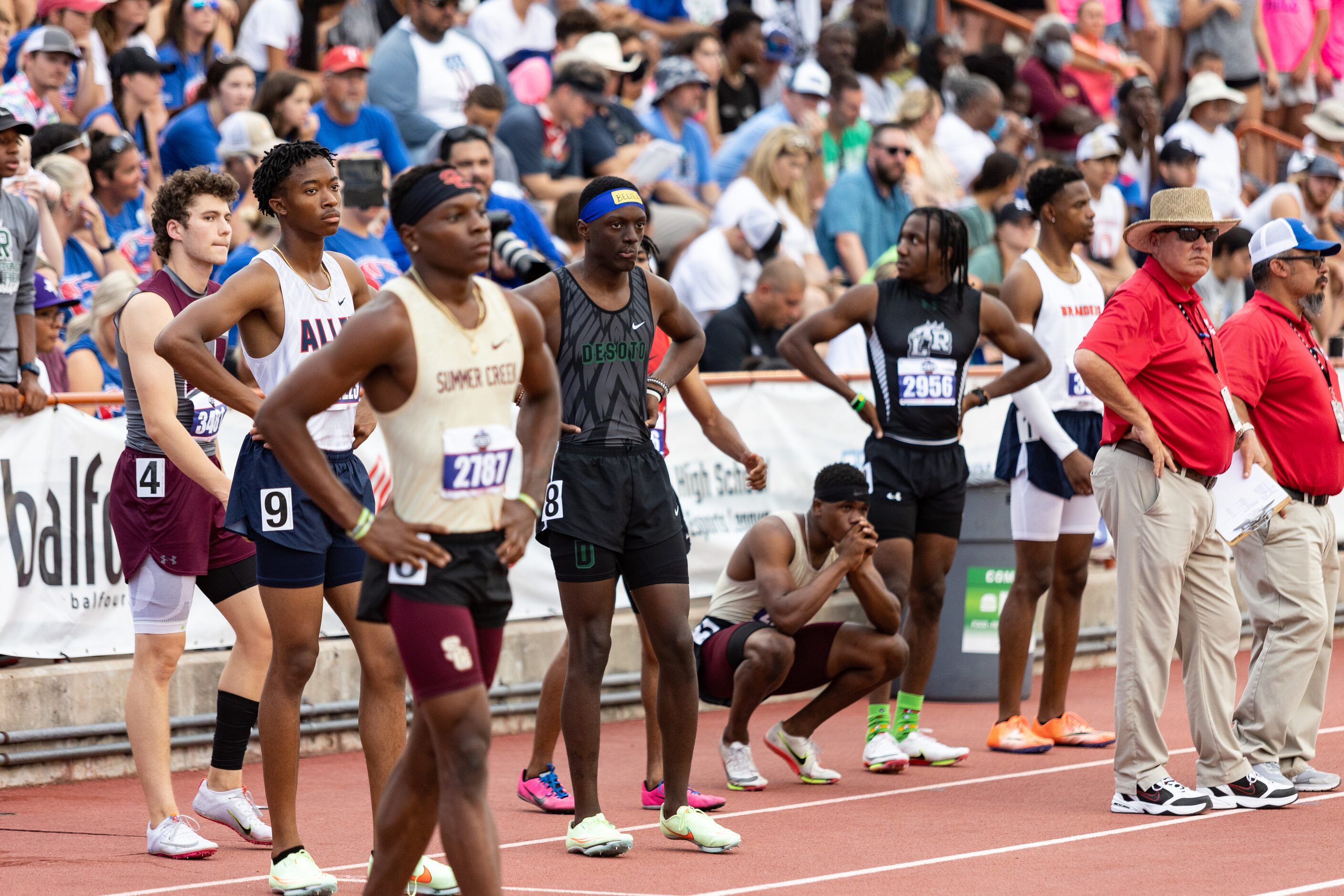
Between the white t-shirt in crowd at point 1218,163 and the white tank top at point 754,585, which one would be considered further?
the white t-shirt in crowd at point 1218,163

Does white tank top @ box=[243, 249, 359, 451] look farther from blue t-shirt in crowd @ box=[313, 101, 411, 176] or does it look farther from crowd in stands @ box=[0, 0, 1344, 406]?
blue t-shirt in crowd @ box=[313, 101, 411, 176]

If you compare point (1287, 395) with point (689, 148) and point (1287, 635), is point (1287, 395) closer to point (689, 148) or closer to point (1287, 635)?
point (1287, 635)

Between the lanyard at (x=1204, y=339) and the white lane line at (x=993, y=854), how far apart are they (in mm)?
1818

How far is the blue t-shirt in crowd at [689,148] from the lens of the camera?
1488 cm

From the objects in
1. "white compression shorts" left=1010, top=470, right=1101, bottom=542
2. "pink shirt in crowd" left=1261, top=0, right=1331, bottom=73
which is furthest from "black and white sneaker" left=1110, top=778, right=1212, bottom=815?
"pink shirt in crowd" left=1261, top=0, right=1331, bottom=73

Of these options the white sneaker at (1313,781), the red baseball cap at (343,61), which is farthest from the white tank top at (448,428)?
Answer: the red baseball cap at (343,61)

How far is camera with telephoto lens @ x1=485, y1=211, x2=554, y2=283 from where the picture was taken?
1048 centimetres

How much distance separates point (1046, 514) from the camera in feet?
30.1

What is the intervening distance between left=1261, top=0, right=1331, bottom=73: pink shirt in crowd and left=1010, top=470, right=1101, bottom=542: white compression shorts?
520 inches

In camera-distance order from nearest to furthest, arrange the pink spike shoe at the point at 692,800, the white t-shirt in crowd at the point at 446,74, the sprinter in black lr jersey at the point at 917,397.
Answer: the pink spike shoe at the point at 692,800 < the sprinter in black lr jersey at the point at 917,397 < the white t-shirt in crowd at the point at 446,74

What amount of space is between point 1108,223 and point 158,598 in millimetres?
9888

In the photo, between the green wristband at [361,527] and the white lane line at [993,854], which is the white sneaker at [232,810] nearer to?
the white lane line at [993,854]

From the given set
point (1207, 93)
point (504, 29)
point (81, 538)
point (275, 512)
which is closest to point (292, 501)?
point (275, 512)

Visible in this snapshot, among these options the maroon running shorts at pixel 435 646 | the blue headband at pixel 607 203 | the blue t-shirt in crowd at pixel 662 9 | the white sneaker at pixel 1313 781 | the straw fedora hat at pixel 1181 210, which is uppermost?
the blue t-shirt in crowd at pixel 662 9
